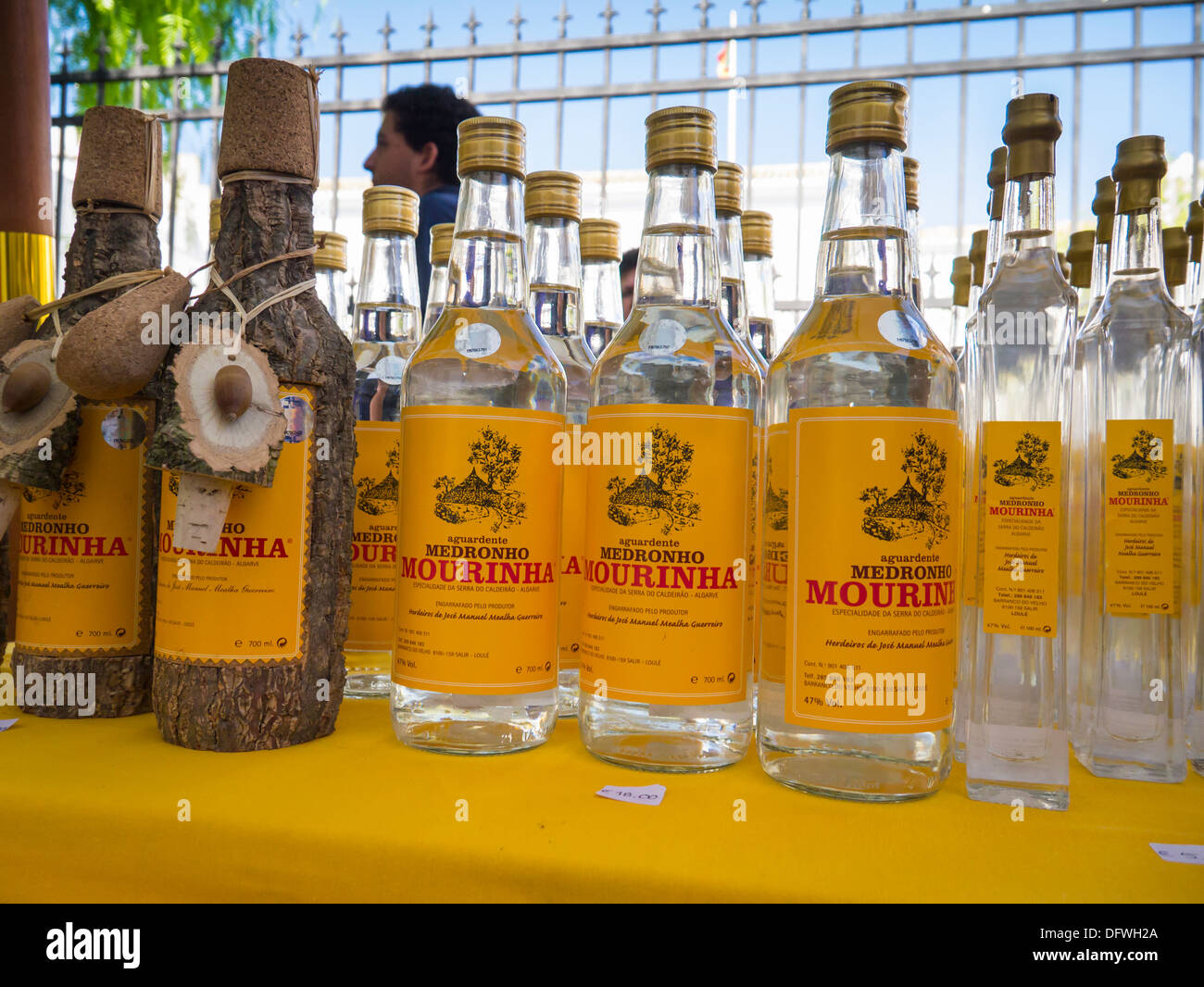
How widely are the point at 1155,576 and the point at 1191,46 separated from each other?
12.2ft

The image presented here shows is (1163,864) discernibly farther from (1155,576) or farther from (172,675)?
(172,675)

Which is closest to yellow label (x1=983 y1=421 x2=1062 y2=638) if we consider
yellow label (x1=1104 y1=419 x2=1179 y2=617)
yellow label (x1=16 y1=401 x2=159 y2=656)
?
yellow label (x1=1104 y1=419 x2=1179 y2=617)

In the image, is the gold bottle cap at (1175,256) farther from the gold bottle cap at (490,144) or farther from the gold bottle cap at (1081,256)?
the gold bottle cap at (490,144)

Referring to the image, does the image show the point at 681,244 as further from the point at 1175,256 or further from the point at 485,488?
the point at 1175,256

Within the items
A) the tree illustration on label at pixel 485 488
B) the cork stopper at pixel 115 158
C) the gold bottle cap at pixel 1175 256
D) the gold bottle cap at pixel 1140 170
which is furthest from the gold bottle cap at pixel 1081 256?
the cork stopper at pixel 115 158

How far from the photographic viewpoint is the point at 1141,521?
0.78 m

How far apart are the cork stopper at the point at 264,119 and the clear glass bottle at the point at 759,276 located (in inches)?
21.6

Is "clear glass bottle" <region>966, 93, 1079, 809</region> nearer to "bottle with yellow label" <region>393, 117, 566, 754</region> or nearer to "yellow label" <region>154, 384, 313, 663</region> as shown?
"bottle with yellow label" <region>393, 117, 566, 754</region>

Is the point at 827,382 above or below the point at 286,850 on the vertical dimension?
above

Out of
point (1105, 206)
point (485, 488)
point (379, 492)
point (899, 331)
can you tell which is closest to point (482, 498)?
point (485, 488)

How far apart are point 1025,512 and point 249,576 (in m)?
0.63

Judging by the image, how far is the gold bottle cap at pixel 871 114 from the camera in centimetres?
72

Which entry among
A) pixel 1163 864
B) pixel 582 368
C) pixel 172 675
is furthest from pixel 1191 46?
pixel 172 675

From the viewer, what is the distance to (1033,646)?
2.30 feet
